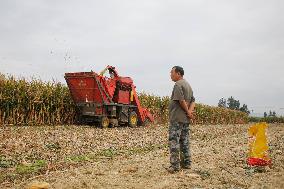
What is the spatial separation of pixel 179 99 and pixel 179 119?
348 millimetres

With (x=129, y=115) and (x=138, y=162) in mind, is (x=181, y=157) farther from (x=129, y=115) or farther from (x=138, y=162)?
(x=129, y=115)

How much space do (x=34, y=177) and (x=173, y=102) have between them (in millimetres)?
2570

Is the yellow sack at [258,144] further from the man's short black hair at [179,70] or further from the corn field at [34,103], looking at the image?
the corn field at [34,103]

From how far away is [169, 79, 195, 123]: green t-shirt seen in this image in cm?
593

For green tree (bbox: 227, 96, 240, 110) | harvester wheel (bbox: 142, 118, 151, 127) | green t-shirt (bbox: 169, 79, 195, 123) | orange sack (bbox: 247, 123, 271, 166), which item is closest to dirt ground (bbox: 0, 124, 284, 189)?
orange sack (bbox: 247, 123, 271, 166)

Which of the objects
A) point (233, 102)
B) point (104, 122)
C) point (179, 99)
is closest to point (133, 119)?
point (104, 122)

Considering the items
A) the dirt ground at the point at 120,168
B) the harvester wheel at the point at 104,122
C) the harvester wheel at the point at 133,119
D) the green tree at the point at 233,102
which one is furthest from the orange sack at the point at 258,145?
the green tree at the point at 233,102

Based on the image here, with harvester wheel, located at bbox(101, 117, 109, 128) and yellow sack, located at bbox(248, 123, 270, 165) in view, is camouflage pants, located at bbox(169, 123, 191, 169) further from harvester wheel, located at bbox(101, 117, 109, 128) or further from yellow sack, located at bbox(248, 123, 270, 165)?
harvester wheel, located at bbox(101, 117, 109, 128)

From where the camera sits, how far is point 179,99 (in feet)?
19.3

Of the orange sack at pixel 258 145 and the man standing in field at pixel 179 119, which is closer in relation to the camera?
the man standing in field at pixel 179 119

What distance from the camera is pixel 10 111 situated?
1457 cm

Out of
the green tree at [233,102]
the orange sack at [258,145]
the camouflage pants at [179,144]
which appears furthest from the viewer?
the green tree at [233,102]

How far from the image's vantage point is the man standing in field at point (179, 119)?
19.2 feet

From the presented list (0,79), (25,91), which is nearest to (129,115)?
(25,91)
